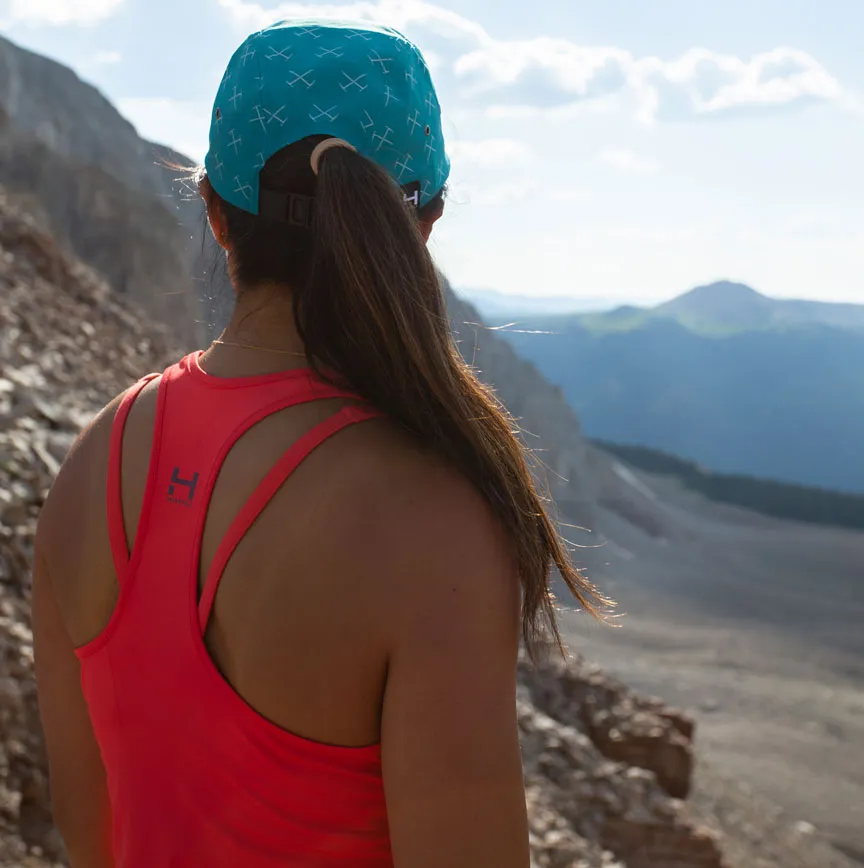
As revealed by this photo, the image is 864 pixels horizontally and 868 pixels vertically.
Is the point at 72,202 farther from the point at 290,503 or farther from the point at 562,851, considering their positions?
the point at 290,503

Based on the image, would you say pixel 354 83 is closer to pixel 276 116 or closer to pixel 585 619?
pixel 276 116

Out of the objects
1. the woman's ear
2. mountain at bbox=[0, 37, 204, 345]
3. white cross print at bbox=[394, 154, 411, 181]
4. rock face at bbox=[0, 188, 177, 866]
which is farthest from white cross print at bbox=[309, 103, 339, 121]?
mountain at bbox=[0, 37, 204, 345]

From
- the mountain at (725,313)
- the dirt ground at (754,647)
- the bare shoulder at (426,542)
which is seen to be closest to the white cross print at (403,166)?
the bare shoulder at (426,542)

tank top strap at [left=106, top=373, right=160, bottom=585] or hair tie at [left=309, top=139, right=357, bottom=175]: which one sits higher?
hair tie at [left=309, top=139, right=357, bottom=175]

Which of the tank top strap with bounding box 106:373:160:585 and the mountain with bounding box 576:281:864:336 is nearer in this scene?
the tank top strap with bounding box 106:373:160:585

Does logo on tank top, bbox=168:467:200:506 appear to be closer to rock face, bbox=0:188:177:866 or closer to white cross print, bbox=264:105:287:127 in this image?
white cross print, bbox=264:105:287:127

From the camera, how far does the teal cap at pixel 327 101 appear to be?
1204mm

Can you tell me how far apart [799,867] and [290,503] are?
12056 millimetres

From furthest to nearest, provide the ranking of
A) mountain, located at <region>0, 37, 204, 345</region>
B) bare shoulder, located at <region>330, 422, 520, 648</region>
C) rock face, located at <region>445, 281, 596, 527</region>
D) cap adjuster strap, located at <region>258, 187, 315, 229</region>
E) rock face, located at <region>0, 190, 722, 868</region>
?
rock face, located at <region>445, 281, 596, 527</region>
mountain, located at <region>0, 37, 204, 345</region>
rock face, located at <region>0, 190, 722, 868</region>
cap adjuster strap, located at <region>258, 187, 315, 229</region>
bare shoulder, located at <region>330, 422, 520, 648</region>

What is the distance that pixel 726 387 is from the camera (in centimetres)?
8500

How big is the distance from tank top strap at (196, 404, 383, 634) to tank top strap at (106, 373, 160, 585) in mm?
186

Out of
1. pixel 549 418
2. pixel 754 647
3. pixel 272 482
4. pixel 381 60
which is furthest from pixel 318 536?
pixel 549 418

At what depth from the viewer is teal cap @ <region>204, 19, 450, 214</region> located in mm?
1204

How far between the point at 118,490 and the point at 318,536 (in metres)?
0.39
